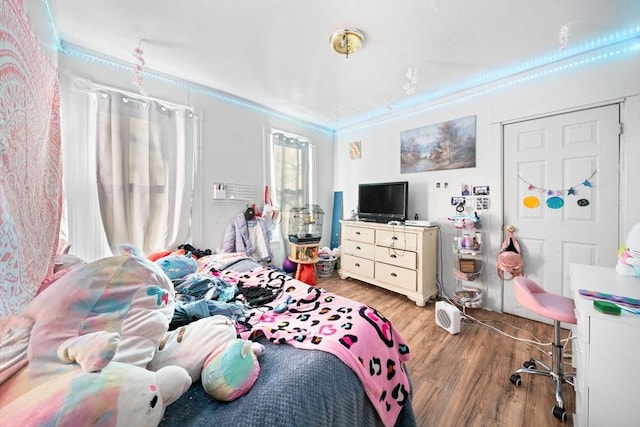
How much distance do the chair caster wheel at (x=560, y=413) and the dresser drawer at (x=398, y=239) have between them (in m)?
1.58

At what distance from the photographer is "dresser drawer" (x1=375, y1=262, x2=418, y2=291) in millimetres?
2725

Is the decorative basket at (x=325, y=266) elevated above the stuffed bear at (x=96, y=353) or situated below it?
below

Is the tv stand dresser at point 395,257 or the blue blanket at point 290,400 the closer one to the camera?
the blue blanket at point 290,400

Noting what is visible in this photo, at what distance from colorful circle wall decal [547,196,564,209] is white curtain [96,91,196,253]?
146 inches

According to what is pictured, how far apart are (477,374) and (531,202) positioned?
1766 mm

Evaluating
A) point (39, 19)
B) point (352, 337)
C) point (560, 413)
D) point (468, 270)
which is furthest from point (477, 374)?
point (39, 19)

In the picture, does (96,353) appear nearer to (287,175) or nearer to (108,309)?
(108,309)

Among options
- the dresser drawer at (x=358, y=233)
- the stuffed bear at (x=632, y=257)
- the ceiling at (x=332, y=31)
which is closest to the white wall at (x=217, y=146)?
the ceiling at (x=332, y=31)

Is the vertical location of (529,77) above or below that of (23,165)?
above

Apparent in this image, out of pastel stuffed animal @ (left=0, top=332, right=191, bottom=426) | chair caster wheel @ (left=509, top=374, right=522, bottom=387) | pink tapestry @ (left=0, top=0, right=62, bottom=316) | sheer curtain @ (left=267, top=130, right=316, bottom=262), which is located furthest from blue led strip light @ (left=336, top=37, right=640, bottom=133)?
pastel stuffed animal @ (left=0, top=332, right=191, bottom=426)

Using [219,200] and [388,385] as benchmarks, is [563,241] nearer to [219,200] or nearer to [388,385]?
[388,385]

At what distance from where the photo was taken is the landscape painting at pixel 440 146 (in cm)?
268

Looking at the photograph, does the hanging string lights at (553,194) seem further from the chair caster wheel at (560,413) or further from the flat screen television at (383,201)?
the chair caster wheel at (560,413)

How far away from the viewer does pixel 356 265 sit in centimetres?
335
